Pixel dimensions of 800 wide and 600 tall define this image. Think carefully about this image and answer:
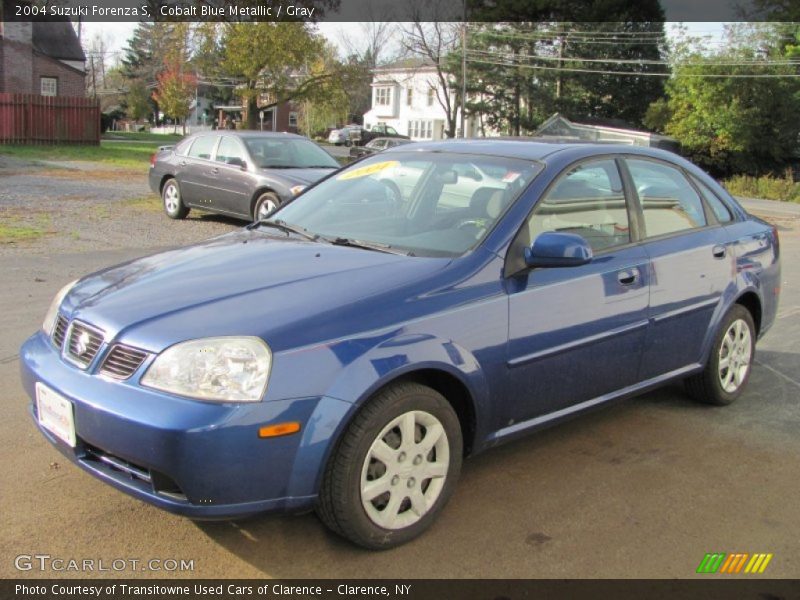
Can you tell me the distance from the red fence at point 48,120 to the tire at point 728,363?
31.7m

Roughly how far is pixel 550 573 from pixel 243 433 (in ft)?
4.33

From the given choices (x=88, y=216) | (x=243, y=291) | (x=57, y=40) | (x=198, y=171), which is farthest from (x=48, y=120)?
(x=243, y=291)

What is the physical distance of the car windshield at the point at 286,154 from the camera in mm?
12000

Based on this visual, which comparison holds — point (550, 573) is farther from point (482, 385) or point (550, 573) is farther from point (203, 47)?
point (203, 47)

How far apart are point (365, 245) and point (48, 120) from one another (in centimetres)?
3234

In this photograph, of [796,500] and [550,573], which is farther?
[796,500]

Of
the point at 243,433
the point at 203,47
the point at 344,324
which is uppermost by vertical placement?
the point at 203,47

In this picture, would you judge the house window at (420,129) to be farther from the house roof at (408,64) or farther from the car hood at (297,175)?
the car hood at (297,175)

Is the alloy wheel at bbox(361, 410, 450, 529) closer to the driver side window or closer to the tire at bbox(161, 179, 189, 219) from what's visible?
the driver side window

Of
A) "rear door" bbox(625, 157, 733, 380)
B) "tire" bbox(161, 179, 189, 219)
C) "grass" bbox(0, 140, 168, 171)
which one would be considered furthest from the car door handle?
"grass" bbox(0, 140, 168, 171)

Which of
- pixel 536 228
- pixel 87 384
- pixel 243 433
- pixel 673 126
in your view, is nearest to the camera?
pixel 243 433

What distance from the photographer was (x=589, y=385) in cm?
400

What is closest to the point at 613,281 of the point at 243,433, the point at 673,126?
the point at 243,433

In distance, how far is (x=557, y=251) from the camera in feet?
11.8
